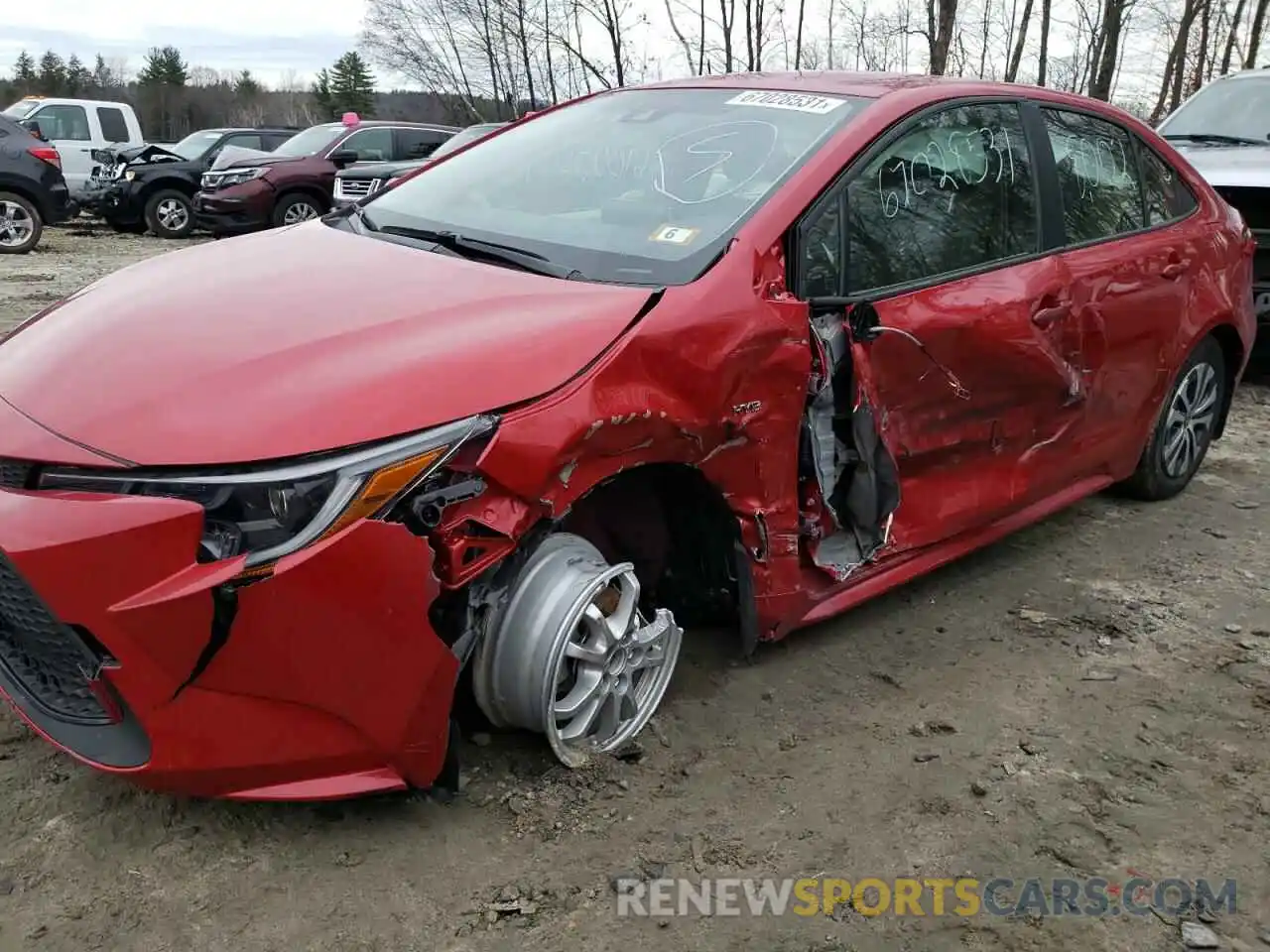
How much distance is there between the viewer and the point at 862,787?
259 centimetres

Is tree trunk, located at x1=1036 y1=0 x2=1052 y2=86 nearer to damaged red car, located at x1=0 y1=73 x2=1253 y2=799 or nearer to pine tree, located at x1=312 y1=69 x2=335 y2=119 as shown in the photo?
damaged red car, located at x1=0 y1=73 x2=1253 y2=799

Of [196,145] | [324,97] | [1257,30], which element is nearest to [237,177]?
[196,145]

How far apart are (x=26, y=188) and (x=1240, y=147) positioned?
12017 mm

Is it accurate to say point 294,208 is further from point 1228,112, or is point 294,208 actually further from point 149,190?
point 1228,112

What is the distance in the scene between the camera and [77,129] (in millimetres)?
16266

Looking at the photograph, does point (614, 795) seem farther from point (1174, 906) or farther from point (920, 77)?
point (920, 77)

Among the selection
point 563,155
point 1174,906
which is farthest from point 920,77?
point 1174,906

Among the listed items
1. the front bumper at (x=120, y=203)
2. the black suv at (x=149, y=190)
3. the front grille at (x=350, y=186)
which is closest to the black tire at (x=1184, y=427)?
the front grille at (x=350, y=186)

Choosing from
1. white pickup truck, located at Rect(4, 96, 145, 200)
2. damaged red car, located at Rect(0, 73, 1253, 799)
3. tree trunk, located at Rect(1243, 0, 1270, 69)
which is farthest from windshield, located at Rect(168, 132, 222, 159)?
tree trunk, located at Rect(1243, 0, 1270, 69)

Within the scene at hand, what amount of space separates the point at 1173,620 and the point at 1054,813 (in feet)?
4.51

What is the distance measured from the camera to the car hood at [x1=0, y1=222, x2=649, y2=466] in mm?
2014

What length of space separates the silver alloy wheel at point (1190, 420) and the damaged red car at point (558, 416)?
62 cm

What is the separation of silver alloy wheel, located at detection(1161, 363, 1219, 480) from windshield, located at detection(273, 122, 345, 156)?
12.2 meters

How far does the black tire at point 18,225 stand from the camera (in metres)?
12.3
